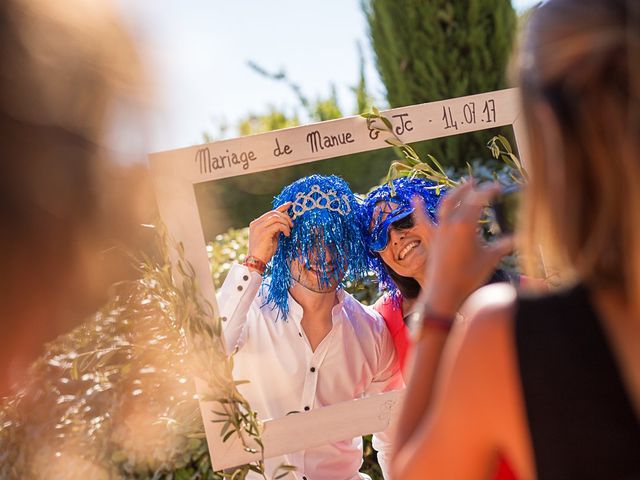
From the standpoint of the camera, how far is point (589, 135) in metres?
0.90

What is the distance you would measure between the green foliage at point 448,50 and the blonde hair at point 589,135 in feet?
14.6

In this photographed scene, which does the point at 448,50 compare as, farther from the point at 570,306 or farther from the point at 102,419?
the point at 570,306

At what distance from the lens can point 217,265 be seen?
3.90 metres

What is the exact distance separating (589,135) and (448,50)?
15.9 ft

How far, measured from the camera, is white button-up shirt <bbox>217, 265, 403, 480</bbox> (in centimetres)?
237

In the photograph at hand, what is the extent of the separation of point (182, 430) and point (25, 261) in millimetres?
1161

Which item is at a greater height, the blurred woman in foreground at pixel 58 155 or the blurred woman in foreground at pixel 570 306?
the blurred woman in foreground at pixel 58 155

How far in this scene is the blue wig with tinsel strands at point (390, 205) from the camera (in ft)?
8.19

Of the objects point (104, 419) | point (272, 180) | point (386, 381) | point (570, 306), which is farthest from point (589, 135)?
point (272, 180)

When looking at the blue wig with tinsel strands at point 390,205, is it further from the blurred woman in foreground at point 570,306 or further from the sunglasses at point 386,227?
the blurred woman in foreground at point 570,306

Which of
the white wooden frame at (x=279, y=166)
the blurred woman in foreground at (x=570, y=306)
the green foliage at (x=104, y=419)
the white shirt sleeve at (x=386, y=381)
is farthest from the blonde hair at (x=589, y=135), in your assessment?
the green foliage at (x=104, y=419)

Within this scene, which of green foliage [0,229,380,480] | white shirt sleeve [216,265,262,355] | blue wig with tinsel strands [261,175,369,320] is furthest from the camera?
green foliage [0,229,380,480]

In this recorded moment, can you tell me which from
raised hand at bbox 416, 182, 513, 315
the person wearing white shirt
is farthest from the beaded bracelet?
raised hand at bbox 416, 182, 513, 315

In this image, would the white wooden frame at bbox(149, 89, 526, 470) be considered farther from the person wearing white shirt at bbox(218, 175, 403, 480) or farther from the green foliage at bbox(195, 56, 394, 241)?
the green foliage at bbox(195, 56, 394, 241)
